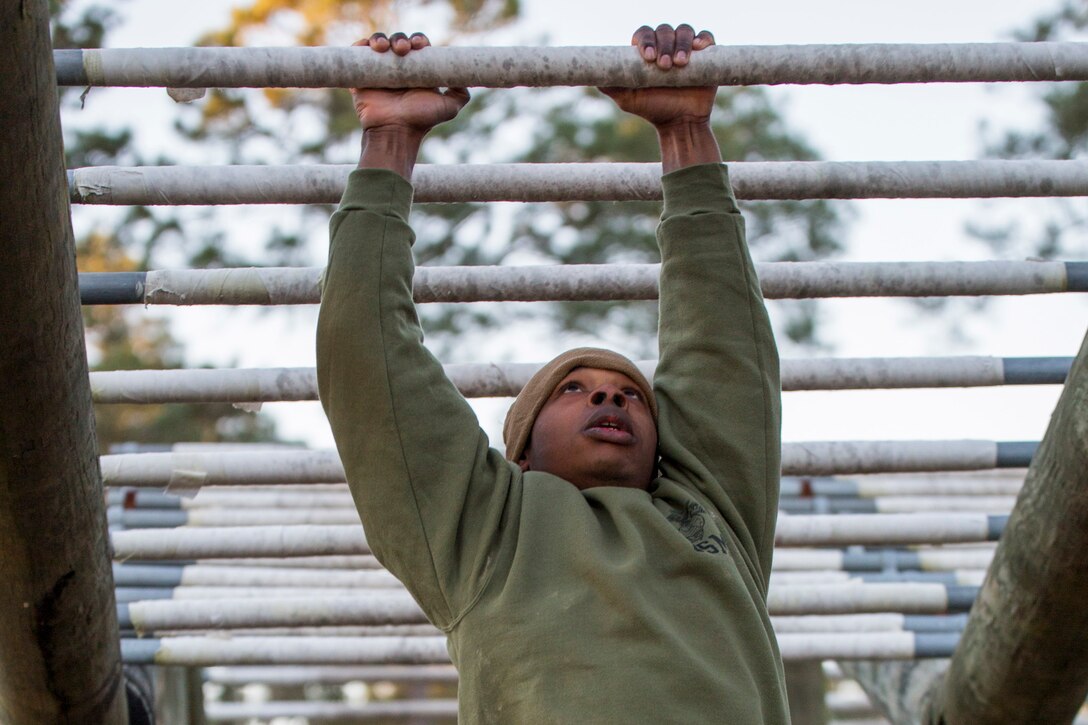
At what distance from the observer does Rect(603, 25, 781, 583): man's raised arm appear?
7.83ft

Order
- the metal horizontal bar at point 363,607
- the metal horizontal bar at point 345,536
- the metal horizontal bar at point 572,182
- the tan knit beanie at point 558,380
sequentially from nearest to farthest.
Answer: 1. the tan knit beanie at point 558,380
2. the metal horizontal bar at point 572,182
3. the metal horizontal bar at point 345,536
4. the metal horizontal bar at point 363,607

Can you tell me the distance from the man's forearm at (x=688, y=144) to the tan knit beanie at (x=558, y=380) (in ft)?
1.28

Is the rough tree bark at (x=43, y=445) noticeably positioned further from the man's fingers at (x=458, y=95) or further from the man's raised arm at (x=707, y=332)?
the man's raised arm at (x=707, y=332)

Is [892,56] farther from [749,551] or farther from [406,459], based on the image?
[406,459]

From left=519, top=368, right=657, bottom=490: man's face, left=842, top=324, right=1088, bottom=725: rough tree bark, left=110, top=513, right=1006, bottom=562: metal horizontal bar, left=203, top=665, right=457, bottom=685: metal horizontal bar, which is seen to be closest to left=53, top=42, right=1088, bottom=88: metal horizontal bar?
left=519, top=368, right=657, bottom=490: man's face

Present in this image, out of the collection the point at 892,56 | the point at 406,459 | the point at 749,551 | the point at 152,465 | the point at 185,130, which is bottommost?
the point at 749,551

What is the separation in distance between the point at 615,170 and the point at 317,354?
80cm

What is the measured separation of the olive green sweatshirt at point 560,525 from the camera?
2014mm

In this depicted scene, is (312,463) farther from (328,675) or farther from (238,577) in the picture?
(328,675)

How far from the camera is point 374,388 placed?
7.18 ft

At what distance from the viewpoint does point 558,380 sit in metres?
2.48

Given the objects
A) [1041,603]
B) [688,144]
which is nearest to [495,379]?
[688,144]

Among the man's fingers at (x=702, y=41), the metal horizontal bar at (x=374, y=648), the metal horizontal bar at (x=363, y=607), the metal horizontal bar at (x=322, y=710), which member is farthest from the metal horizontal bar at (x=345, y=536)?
the metal horizontal bar at (x=322, y=710)

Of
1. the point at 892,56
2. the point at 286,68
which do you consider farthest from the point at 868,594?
the point at 286,68
